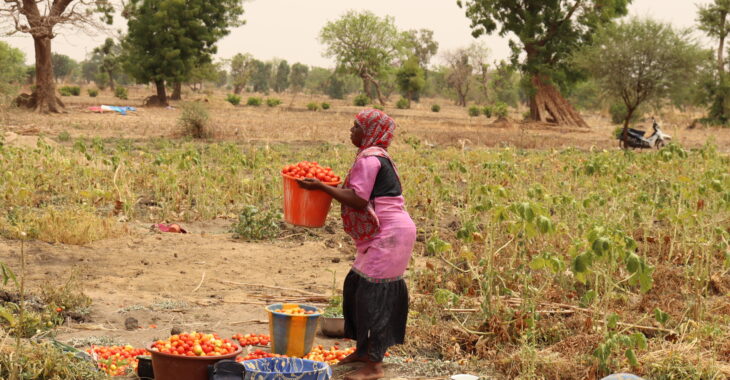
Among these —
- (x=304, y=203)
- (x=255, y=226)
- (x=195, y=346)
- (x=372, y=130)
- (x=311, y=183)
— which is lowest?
(x=255, y=226)

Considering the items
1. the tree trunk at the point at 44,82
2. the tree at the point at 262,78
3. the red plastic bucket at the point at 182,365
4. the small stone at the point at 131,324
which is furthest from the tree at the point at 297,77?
the red plastic bucket at the point at 182,365

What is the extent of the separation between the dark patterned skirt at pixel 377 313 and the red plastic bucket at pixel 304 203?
1.15 feet

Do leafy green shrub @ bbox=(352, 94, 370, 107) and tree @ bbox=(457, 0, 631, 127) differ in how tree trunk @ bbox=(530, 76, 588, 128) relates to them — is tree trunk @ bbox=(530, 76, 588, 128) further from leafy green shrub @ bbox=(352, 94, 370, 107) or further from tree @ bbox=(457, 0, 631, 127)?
leafy green shrub @ bbox=(352, 94, 370, 107)

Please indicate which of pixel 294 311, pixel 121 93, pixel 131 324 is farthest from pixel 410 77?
pixel 294 311

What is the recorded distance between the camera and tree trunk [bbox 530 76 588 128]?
30.8 metres

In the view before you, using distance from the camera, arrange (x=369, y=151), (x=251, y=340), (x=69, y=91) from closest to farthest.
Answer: (x=369, y=151) < (x=251, y=340) < (x=69, y=91)

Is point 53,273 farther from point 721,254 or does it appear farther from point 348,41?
point 348,41

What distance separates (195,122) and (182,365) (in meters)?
14.6

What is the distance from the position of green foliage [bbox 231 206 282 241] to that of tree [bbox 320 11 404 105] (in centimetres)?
4771

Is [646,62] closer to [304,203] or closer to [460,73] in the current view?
[304,203]

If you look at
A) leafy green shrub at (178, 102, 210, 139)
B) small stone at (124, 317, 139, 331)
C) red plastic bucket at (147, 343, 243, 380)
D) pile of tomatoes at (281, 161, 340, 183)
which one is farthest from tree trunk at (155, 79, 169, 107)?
red plastic bucket at (147, 343, 243, 380)

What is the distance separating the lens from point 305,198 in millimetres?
3928

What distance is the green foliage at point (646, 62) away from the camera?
870 inches

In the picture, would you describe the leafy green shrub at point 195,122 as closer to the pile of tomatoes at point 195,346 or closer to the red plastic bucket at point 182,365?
the pile of tomatoes at point 195,346
